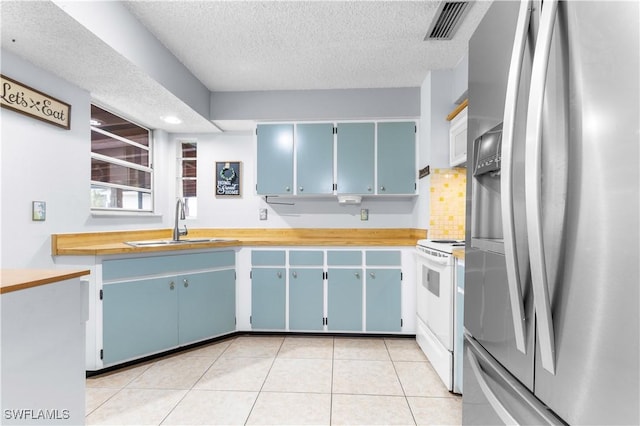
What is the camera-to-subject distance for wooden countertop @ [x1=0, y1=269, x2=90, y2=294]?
35.4 inches

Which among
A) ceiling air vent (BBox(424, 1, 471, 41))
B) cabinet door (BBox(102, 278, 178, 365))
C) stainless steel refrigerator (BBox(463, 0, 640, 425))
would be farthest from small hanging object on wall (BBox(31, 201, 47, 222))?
ceiling air vent (BBox(424, 1, 471, 41))

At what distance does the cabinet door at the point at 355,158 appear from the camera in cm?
312

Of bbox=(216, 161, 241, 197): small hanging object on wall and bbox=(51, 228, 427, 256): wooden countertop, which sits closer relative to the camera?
bbox=(51, 228, 427, 256): wooden countertop

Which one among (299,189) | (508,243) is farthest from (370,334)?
(508,243)

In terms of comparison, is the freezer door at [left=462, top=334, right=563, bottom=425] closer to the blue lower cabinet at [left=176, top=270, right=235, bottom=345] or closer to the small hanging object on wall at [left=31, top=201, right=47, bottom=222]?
the blue lower cabinet at [left=176, top=270, right=235, bottom=345]

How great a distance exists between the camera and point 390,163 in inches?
122

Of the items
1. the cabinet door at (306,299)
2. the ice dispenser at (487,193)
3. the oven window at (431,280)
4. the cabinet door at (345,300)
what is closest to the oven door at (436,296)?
the oven window at (431,280)

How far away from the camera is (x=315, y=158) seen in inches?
124

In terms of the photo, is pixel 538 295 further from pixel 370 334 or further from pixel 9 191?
pixel 9 191

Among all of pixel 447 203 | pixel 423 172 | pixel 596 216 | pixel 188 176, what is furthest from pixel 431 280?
pixel 188 176

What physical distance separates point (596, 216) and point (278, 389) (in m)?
2.00

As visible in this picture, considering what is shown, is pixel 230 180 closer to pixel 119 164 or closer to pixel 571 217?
pixel 119 164

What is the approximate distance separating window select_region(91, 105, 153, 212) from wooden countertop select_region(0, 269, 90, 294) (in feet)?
5.90

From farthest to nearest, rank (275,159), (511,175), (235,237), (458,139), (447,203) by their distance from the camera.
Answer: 1. (235,237)
2. (275,159)
3. (447,203)
4. (458,139)
5. (511,175)
